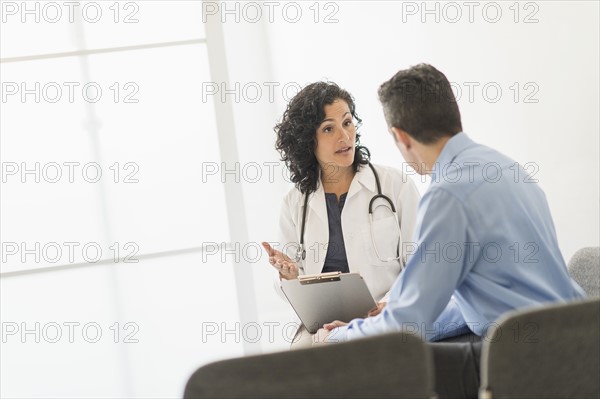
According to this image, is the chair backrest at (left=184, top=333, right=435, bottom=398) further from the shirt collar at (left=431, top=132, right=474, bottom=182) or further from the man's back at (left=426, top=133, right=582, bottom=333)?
the shirt collar at (left=431, top=132, right=474, bottom=182)

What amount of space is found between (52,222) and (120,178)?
42cm

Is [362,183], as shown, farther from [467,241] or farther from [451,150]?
[467,241]

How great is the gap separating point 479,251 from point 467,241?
4 centimetres

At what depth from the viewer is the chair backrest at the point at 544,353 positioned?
5.00ft

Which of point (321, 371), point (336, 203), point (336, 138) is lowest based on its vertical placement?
point (321, 371)

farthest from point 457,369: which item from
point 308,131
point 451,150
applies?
point 308,131

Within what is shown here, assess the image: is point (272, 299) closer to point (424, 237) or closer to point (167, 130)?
point (167, 130)

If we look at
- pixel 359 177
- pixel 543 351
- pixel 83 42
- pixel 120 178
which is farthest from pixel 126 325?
pixel 543 351

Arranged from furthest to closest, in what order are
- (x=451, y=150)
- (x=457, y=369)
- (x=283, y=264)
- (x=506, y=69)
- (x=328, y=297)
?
(x=506, y=69) < (x=283, y=264) < (x=328, y=297) < (x=451, y=150) < (x=457, y=369)

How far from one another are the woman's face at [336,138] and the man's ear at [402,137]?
0.82 metres

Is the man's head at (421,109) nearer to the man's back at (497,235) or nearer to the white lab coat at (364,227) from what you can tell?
the man's back at (497,235)

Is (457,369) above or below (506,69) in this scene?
below

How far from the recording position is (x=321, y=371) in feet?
4.85

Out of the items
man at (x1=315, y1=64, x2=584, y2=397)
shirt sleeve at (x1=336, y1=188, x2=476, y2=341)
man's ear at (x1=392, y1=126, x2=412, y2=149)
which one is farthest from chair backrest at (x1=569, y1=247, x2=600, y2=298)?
man's ear at (x1=392, y1=126, x2=412, y2=149)
